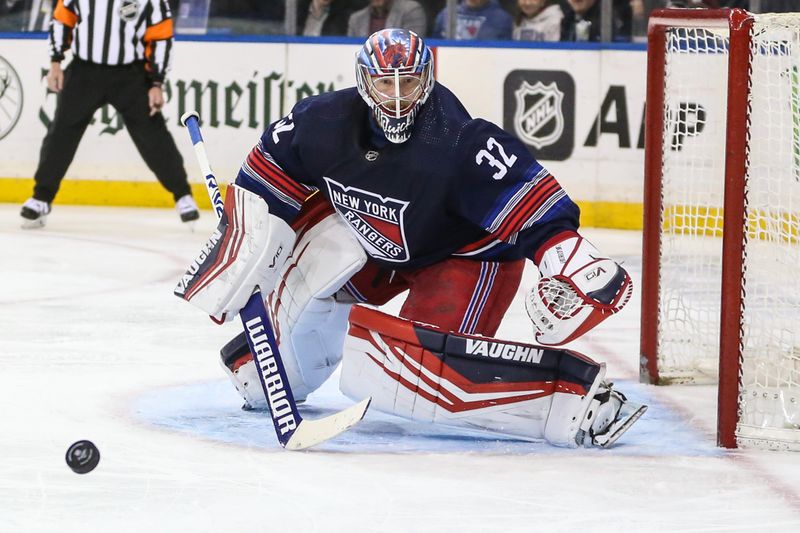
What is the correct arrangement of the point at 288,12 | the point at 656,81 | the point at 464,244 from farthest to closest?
the point at 288,12, the point at 656,81, the point at 464,244

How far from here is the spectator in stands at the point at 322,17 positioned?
6930mm

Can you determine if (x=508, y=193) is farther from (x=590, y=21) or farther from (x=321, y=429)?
(x=590, y=21)

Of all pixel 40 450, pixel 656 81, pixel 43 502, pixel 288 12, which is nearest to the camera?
pixel 43 502

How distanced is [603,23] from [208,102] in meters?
1.89

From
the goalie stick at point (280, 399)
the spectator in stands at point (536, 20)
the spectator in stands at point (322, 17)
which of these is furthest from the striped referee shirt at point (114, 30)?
the goalie stick at point (280, 399)

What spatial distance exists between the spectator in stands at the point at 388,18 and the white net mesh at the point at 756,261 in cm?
266

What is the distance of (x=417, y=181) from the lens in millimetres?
2814

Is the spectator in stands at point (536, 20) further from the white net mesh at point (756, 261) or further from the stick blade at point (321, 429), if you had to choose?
the stick blade at point (321, 429)

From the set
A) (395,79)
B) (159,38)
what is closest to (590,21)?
(159,38)

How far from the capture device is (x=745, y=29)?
2750mm

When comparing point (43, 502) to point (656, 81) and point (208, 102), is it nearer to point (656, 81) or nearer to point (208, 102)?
point (656, 81)

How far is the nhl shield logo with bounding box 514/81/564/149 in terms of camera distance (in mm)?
6555

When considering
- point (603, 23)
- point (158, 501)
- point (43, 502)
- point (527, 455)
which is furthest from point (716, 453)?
point (603, 23)

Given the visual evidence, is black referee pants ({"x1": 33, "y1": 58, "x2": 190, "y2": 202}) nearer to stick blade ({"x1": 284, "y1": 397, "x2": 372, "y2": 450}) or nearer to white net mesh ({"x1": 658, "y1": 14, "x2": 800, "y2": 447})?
white net mesh ({"x1": 658, "y1": 14, "x2": 800, "y2": 447})
